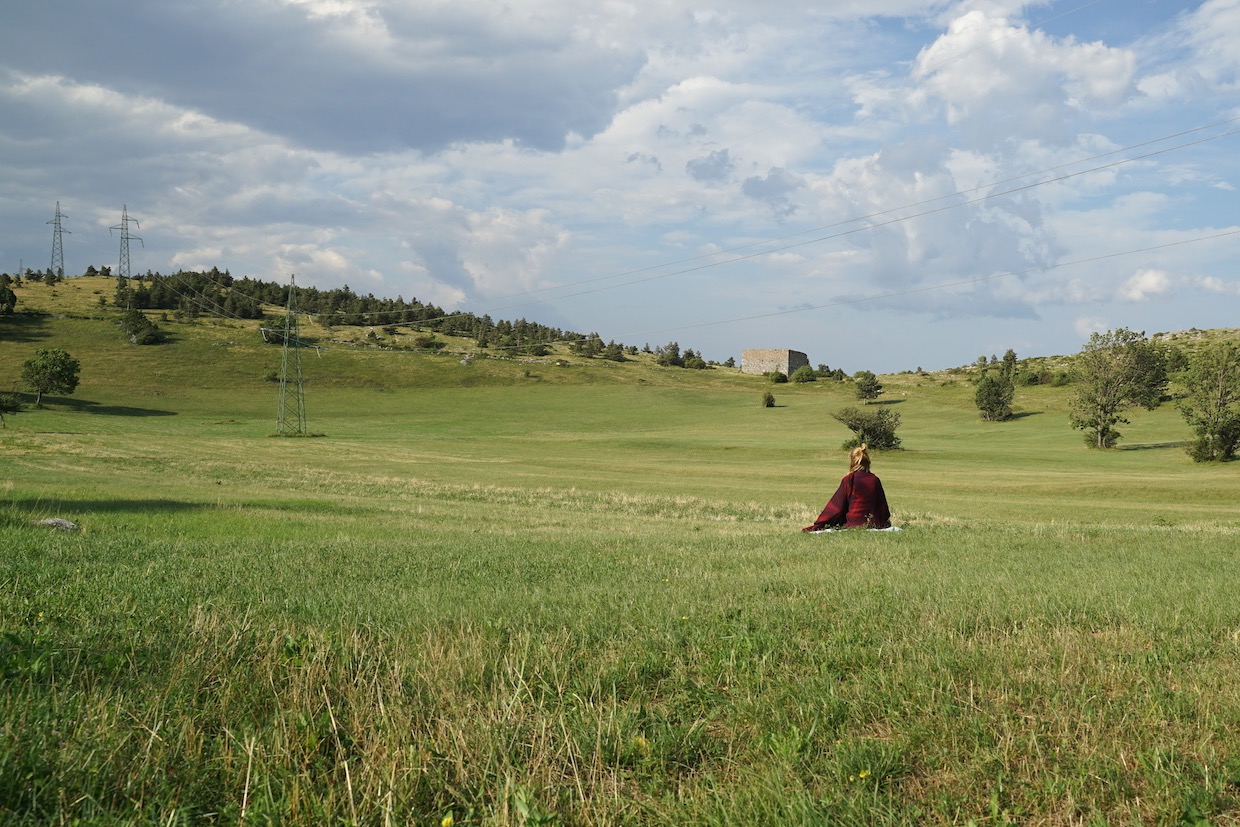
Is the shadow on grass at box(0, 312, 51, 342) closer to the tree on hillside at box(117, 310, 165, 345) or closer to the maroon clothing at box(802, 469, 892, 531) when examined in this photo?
the tree on hillside at box(117, 310, 165, 345)

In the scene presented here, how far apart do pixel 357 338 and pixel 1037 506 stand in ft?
437

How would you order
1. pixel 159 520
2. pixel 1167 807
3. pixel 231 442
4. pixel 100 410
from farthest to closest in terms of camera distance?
pixel 100 410, pixel 231 442, pixel 159 520, pixel 1167 807

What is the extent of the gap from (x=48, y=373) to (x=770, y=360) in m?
138

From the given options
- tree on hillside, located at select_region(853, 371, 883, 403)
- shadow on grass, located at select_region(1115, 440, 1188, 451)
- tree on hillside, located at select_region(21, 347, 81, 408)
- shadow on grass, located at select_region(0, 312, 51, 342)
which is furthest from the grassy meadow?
shadow on grass, located at select_region(0, 312, 51, 342)

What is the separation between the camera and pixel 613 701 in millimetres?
5125

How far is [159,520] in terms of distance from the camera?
56.5 ft

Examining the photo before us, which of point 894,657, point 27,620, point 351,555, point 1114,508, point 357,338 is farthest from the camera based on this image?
point 357,338

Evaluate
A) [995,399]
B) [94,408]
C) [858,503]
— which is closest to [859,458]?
[858,503]

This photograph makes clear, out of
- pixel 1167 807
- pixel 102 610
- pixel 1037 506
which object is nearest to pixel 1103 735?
pixel 1167 807

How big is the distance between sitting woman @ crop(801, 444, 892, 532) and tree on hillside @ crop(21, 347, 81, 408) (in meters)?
92.1

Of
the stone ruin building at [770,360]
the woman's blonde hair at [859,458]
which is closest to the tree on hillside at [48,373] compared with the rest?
the woman's blonde hair at [859,458]

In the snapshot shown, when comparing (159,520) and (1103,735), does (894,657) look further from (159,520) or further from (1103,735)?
(159,520)

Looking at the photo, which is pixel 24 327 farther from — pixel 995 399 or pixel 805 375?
pixel 995 399

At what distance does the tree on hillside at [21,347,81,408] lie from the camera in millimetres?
88375
